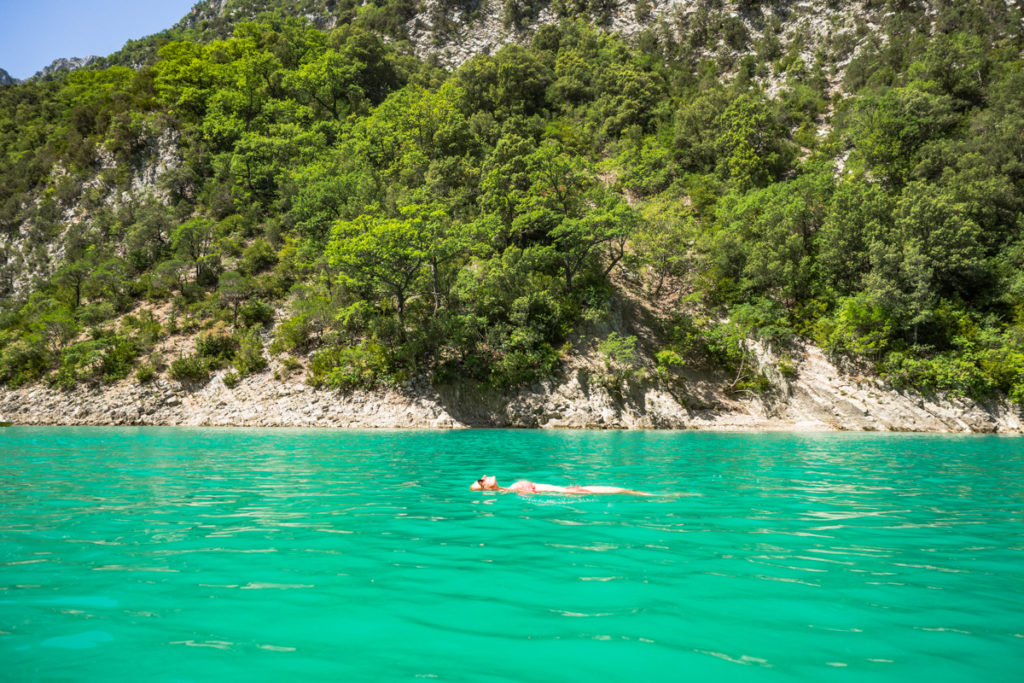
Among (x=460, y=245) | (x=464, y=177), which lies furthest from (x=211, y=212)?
(x=460, y=245)

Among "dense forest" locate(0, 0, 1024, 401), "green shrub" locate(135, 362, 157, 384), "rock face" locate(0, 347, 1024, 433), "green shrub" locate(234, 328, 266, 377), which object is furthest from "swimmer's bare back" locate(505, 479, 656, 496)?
"green shrub" locate(135, 362, 157, 384)

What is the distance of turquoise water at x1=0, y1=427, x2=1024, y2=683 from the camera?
3361 mm

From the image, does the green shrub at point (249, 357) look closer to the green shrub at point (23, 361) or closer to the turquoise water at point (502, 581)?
the green shrub at point (23, 361)

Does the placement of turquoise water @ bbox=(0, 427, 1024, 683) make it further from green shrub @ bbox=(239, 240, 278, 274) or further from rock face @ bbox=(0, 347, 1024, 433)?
green shrub @ bbox=(239, 240, 278, 274)

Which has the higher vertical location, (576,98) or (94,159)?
(576,98)

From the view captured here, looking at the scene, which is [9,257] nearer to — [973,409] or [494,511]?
[494,511]

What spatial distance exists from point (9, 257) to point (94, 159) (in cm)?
1250

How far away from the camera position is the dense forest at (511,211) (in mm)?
32906

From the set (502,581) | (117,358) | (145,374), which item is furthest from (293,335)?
(502,581)

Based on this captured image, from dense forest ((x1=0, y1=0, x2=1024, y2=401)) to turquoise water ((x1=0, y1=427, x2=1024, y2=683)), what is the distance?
23020 millimetres

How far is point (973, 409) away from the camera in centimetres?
3002

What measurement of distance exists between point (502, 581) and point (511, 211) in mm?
35373

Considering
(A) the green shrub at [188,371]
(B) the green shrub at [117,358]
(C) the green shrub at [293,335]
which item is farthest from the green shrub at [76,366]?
(C) the green shrub at [293,335]

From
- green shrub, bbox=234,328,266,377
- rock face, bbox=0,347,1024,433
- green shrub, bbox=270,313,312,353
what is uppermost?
green shrub, bbox=270,313,312,353
